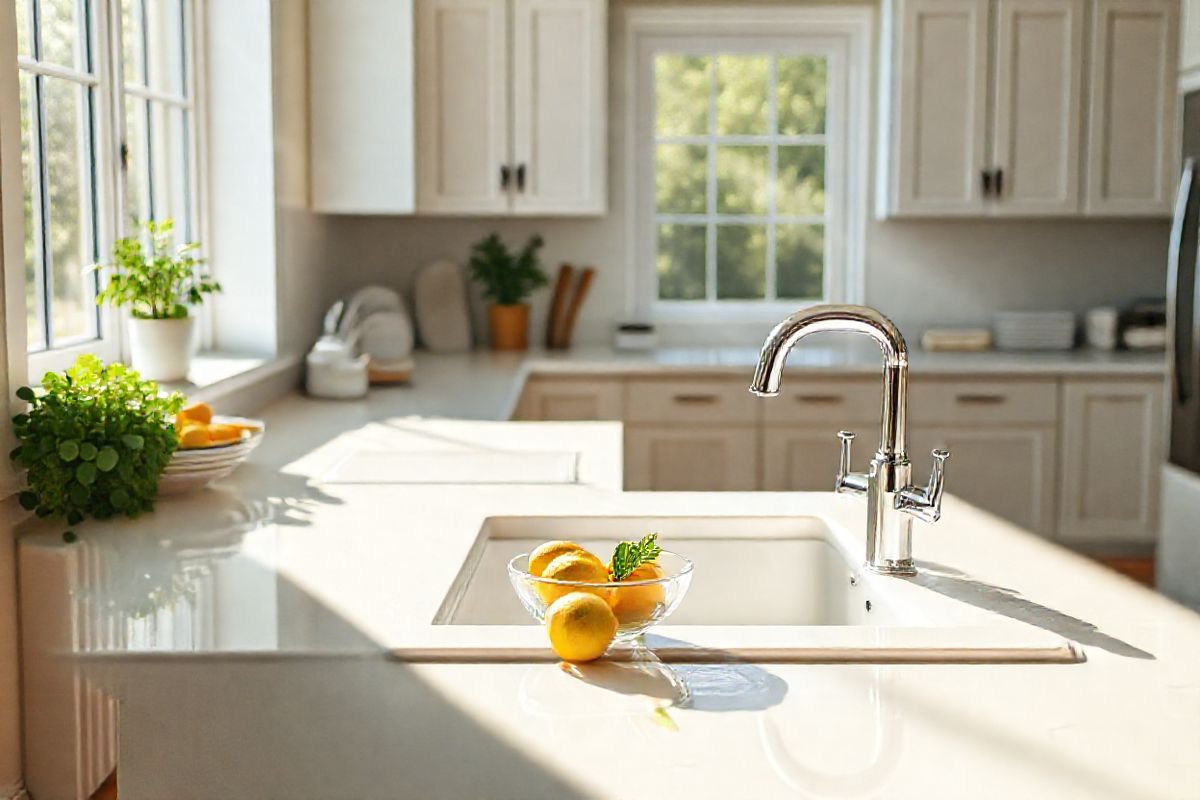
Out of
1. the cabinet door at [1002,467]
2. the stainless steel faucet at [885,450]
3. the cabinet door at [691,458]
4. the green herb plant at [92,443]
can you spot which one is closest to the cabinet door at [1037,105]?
the cabinet door at [1002,467]

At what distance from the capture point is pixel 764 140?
208 inches

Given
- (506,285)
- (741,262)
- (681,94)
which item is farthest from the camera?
(741,262)

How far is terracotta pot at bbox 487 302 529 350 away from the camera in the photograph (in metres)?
5.02

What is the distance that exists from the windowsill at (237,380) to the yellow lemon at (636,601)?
180cm

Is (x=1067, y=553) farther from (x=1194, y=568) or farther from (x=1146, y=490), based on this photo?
(x=1146, y=490)

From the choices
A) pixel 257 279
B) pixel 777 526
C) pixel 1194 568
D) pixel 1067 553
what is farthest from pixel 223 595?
pixel 1194 568

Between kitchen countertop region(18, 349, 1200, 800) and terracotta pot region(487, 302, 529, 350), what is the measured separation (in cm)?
309

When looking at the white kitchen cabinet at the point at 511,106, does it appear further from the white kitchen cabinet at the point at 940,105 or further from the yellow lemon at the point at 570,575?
the yellow lemon at the point at 570,575

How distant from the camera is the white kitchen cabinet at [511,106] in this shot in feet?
15.5

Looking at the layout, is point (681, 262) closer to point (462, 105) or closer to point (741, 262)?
point (741, 262)

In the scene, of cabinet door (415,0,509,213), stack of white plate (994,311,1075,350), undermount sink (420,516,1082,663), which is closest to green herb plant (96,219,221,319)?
undermount sink (420,516,1082,663)

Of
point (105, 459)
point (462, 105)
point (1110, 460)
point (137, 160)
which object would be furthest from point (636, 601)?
point (1110, 460)

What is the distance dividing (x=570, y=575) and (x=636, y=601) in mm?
74

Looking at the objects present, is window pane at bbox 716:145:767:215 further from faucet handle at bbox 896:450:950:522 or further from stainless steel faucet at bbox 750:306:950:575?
faucet handle at bbox 896:450:950:522
